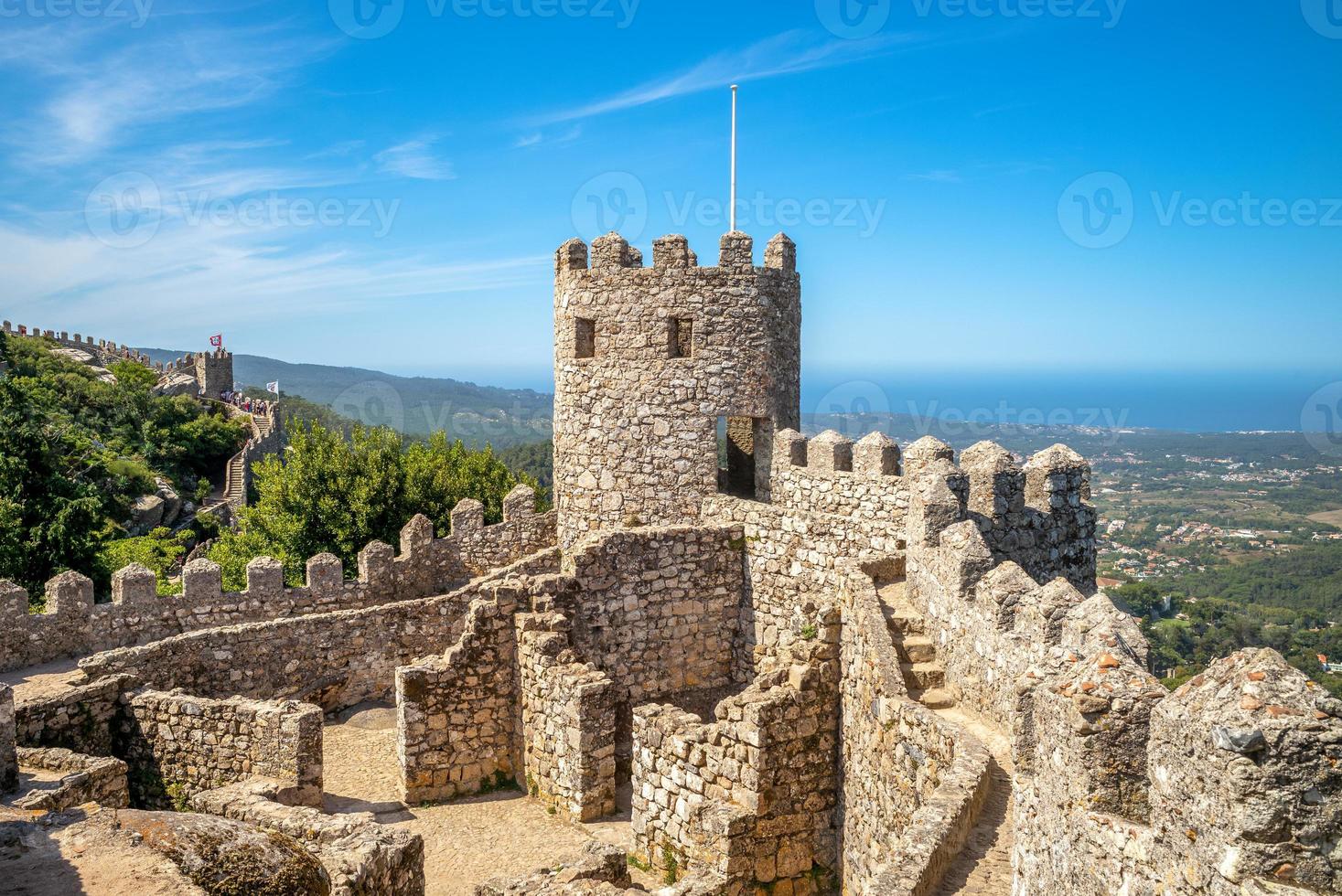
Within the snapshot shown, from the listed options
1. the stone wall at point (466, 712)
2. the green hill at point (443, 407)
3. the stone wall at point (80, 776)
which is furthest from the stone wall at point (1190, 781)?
the green hill at point (443, 407)

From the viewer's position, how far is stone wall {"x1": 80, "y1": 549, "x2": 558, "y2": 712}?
1201 cm

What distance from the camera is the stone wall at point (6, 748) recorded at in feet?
28.9

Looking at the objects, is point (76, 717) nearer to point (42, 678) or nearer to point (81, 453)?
point (42, 678)

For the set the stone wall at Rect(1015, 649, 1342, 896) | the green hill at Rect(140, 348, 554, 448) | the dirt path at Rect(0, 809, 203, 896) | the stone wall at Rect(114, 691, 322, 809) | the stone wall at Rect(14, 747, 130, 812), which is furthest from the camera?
the green hill at Rect(140, 348, 554, 448)

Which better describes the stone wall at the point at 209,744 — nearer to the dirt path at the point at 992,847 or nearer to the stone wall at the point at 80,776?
the stone wall at the point at 80,776

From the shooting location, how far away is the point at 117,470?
3559 centimetres

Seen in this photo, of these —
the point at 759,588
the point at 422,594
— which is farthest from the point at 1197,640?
the point at 422,594

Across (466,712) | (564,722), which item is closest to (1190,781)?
(564,722)

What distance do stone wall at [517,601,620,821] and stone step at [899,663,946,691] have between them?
12.6 ft

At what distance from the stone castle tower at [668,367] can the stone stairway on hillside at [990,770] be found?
522 centimetres

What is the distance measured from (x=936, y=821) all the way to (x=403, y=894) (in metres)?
4.44

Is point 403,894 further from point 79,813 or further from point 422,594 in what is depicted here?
point 422,594

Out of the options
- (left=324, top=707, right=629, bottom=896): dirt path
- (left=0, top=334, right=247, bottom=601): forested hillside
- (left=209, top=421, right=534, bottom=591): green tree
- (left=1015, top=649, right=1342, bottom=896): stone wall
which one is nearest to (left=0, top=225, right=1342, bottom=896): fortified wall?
(left=1015, top=649, right=1342, bottom=896): stone wall

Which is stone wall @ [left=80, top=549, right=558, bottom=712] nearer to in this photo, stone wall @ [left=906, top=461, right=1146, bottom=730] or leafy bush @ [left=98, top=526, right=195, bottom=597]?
stone wall @ [left=906, top=461, right=1146, bottom=730]
